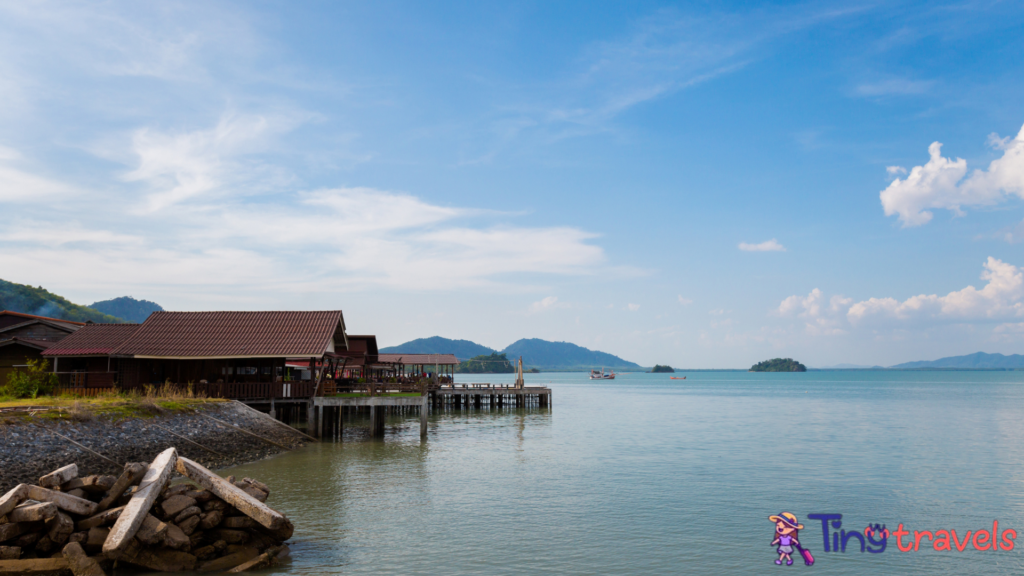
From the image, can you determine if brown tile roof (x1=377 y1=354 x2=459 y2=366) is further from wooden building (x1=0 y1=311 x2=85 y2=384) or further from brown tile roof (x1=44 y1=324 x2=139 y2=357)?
brown tile roof (x1=44 y1=324 x2=139 y2=357)

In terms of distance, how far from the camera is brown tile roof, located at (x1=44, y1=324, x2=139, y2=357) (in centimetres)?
3033

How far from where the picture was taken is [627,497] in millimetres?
19578

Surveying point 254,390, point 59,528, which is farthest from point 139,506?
point 254,390

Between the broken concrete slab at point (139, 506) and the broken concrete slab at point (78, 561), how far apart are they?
1.48 feet

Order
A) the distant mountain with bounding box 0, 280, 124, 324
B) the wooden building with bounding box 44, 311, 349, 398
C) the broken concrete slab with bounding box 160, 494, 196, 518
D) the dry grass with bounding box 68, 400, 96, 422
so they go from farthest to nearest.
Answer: the distant mountain with bounding box 0, 280, 124, 324, the wooden building with bounding box 44, 311, 349, 398, the dry grass with bounding box 68, 400, 96, 422, the broken concrete slab with bounding box 160, 494, 196, 518

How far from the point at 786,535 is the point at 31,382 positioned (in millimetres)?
31053

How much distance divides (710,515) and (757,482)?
603cm

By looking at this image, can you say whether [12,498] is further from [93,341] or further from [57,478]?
[93,341]

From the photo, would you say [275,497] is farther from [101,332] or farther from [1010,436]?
[1010,436]

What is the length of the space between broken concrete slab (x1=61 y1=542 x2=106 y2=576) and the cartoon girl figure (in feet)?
44.5

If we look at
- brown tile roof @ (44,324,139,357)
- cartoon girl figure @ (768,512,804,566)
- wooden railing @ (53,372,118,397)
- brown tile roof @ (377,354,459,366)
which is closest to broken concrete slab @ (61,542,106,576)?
cartoon girl figure @ (768,512,804,566)

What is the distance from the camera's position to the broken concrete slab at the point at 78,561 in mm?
11180

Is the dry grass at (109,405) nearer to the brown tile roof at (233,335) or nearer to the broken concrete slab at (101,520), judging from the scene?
the brown tile roof at (233,335)

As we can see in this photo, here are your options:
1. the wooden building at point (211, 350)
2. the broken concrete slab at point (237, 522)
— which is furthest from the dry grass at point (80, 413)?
the broken concrete slab at point (237, 522)
